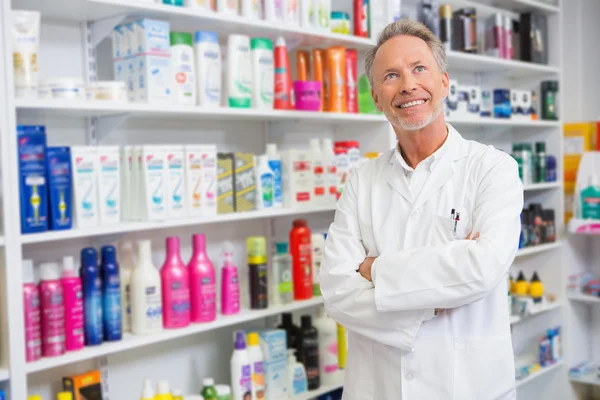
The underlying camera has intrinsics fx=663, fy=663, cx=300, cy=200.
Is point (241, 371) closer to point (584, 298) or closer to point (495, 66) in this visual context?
point (495, 66)

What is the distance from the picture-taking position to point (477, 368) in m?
1.92

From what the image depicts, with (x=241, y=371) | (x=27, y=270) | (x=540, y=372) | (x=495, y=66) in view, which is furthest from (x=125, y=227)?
(x=540, y=372)

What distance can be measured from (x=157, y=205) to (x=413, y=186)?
0.89 meters

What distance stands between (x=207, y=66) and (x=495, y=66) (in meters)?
2.08

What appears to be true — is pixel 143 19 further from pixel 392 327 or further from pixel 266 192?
pixel 392 327

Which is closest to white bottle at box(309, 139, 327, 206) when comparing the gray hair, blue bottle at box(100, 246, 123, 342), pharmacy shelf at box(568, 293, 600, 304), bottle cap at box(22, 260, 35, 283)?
the gray hair

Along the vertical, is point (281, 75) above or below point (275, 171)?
above

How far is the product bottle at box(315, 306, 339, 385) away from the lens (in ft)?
9.69

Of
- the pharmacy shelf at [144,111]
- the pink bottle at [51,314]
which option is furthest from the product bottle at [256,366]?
the pharmacy shelf at [144,111]

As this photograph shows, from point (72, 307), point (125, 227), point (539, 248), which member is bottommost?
point (539, 248)

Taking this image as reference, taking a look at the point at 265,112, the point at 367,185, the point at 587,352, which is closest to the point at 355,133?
the point at 265,112

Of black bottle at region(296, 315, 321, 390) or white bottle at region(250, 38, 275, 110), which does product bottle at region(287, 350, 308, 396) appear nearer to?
black bottle at region(296, 315, 321, 390)

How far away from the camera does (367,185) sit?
2182 millimetres

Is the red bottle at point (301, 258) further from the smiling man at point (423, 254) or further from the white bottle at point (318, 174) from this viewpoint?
the smiling man at point (423, 254)
